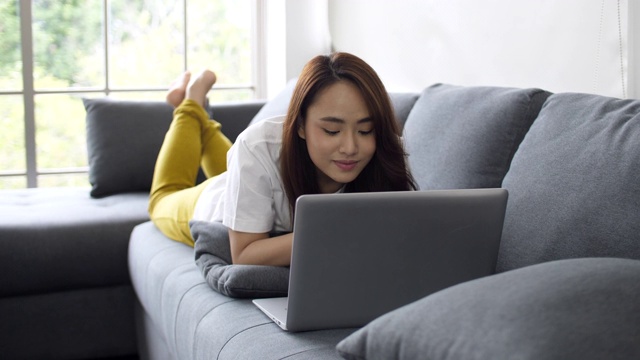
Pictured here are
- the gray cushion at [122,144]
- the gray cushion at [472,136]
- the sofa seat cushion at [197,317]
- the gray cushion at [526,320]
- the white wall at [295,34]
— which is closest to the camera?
the gray cushion at [526,320]

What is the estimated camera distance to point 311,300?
151 centimetres

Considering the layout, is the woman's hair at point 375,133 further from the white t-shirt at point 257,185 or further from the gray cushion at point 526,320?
the gray cushion at point 526,320

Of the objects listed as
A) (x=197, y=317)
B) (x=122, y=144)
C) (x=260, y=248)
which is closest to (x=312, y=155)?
(x=260, y=248)

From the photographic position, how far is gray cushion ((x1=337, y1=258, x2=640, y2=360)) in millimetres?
925

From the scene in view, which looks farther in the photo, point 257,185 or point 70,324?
point 70,324

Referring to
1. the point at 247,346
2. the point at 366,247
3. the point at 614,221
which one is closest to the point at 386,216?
the point at 366,247

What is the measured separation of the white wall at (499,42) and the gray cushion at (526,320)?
1.19 meters

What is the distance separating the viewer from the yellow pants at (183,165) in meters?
2.70

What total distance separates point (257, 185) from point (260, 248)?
0.17 metres

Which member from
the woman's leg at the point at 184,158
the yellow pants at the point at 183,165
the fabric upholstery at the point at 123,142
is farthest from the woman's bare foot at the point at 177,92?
the fabric upholstery at the point at 123,142

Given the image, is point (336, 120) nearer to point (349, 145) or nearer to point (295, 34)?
point (349, 145)

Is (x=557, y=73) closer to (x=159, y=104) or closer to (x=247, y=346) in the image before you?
(x=247, y=346)

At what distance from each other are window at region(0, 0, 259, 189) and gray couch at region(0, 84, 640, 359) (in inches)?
23.7

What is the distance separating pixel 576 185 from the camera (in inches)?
68.8
